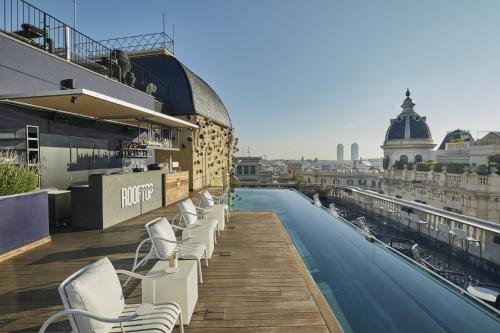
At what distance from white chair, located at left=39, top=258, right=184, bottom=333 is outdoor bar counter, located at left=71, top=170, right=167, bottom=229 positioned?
482 centimetres

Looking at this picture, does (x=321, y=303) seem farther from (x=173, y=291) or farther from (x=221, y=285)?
(x=173, y=291)

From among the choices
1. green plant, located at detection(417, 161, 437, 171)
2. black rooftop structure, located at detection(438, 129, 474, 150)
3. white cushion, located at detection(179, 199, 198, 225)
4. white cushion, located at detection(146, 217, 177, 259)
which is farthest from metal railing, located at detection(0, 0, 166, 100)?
black rooftop structure, located at detection(438, 129, 474, 150)

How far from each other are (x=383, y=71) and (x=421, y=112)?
43211 millimetres

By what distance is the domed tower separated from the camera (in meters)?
48.4

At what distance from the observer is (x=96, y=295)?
1.99 m

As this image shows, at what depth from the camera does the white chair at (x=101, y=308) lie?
1810 mm

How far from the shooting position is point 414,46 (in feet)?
47.6

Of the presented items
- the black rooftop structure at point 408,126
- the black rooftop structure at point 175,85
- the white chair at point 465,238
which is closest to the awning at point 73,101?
the black rooftop structure at point 175,85

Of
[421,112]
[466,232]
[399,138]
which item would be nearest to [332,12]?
[466,232]

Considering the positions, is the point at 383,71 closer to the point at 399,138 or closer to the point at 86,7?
the point at 86,7

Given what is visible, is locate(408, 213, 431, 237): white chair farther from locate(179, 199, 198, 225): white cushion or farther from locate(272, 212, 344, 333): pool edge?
locate(179, 199, 198, 225): white cushion

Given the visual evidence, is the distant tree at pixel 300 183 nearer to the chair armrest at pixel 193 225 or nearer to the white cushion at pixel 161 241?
the chair armrest at pixel 193 225

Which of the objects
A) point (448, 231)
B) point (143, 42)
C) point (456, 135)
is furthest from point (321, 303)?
point (456, 135)

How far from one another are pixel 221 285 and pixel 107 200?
4.43m
